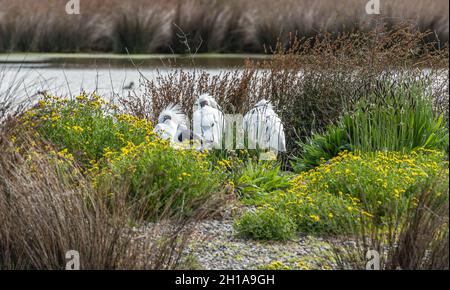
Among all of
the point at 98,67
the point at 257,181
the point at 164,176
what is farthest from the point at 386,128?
the point at 98,67

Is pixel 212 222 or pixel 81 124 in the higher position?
pixel 81 124

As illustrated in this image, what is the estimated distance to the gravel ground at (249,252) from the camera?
18.5ft

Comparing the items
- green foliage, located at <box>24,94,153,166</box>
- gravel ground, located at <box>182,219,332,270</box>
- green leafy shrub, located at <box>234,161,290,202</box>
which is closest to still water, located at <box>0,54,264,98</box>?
green foliage, located at <box>24,94,153,166</box>

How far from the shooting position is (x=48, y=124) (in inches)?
309

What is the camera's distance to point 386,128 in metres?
8.34

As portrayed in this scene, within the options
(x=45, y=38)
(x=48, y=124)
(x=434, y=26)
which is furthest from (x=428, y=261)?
(x=45, y=38)

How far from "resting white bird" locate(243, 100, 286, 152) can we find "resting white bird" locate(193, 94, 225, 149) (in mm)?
307

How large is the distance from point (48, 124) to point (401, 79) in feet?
12.9

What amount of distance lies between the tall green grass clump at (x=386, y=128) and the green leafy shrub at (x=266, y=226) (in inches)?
75.1

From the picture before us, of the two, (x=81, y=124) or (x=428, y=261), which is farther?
(x=81, y=124)

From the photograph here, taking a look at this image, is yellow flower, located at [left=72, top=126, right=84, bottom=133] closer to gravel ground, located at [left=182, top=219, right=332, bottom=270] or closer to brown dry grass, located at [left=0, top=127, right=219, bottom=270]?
brown dry grass, located at [left=0, top=127, right=219, bottom=270]

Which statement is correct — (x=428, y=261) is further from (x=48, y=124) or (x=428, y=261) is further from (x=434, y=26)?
(x=434, y=26)

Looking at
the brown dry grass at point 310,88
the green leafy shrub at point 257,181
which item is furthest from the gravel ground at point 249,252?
the brown dry grass at point 310,88

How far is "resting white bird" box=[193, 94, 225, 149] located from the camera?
27.3 ft
